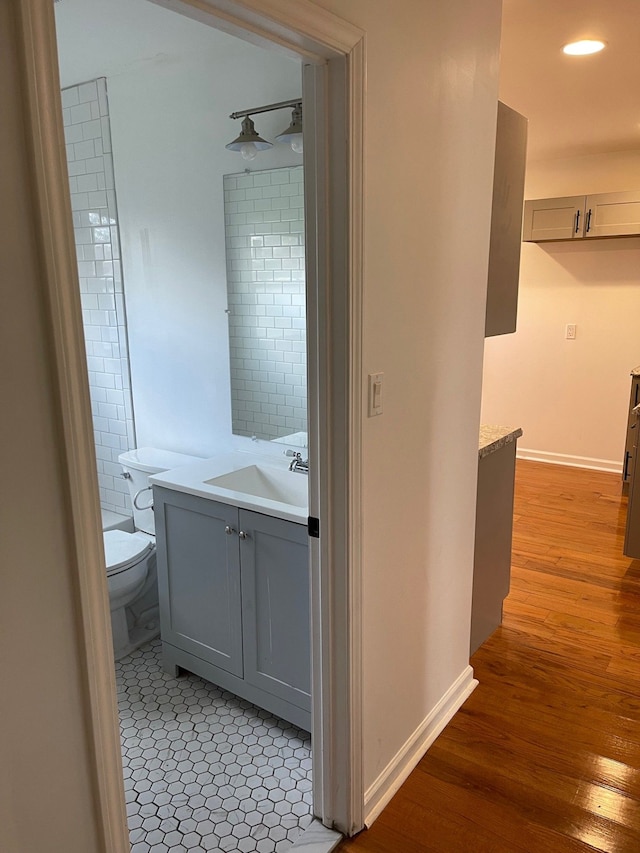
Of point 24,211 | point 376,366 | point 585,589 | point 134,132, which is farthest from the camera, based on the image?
point 585,589

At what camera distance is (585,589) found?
324 centimetres

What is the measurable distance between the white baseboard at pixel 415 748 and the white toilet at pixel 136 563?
1.24 m

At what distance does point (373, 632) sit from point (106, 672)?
0.94 m

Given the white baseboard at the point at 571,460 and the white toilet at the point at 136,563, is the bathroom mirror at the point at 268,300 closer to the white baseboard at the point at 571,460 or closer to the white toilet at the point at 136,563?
→ the white toilet at the point at 136,563

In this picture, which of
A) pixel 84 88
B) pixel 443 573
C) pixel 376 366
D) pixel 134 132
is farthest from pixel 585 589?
pixel 84 88

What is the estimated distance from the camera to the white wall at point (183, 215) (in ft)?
8.14

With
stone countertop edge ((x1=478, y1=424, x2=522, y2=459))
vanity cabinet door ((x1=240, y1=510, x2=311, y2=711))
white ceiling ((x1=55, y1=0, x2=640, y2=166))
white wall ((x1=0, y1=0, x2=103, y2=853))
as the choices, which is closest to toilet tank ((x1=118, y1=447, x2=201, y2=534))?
vanity cabinet door ((x1=240, y1=510, x2=311, y2=711))

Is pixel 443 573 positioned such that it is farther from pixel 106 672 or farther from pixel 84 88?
pixel 84 88

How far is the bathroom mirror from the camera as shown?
2458 millimetres

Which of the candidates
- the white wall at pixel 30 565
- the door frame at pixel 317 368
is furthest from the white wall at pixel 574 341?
the white wall at pixel 30 565

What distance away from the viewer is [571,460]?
548cm

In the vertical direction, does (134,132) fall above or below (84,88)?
below

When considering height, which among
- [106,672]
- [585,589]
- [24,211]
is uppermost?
[24,211]

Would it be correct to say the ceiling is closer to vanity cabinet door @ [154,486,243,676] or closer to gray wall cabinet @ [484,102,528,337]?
gray wall cabinet @ [484,102,528,337]
